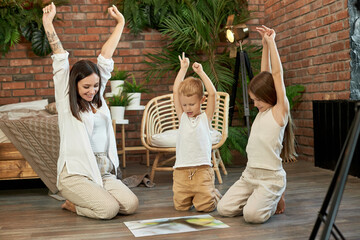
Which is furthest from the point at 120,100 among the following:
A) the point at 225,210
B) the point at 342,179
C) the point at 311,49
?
the point at 342,179

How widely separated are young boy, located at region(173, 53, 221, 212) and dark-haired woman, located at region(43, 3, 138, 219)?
306 mm

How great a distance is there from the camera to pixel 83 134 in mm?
2699

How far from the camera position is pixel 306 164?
4598mm

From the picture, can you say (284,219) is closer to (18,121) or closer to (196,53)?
(18,121)

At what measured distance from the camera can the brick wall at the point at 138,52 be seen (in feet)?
15.5

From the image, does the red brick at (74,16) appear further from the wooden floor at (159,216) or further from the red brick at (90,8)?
the wooden floor at (159,216)

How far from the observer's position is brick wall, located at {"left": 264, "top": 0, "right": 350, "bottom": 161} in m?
4.14

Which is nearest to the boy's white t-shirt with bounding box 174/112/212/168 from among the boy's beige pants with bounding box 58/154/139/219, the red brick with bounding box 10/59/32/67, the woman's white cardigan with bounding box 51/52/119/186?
the boy's beige pants with bounding box 58/154/139/219

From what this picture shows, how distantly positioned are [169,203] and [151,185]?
659mm

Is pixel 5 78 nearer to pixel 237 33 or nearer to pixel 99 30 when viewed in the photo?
pixel 99 30

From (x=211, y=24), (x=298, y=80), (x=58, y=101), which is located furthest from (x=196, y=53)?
(x=58, y=101)

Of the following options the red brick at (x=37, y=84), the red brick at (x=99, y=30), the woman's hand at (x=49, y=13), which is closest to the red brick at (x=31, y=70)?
the red brick at (x=37, y=84)

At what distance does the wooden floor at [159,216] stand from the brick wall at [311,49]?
41.6 inches

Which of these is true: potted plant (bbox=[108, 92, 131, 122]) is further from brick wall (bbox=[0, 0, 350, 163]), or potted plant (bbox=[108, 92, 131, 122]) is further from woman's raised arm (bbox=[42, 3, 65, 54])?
woman's raised arm (bbox=[42, 3, 65, 54])
